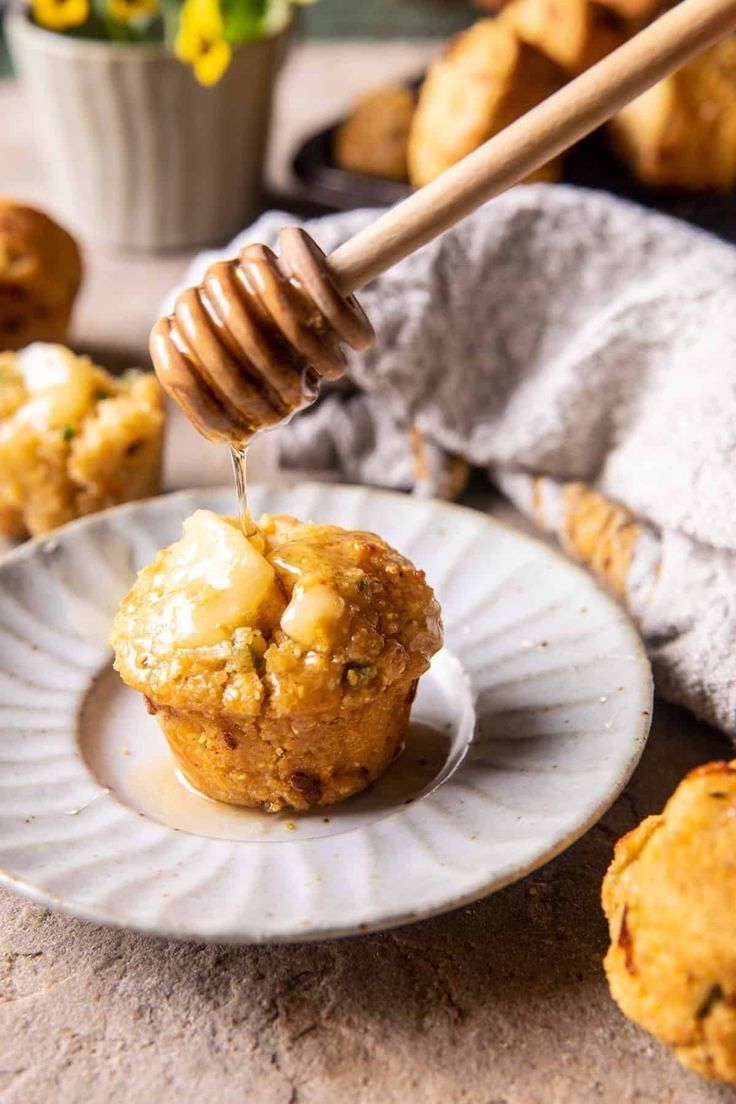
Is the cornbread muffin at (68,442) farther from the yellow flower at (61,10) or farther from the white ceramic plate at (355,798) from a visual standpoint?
the yellow flower at (61,10)

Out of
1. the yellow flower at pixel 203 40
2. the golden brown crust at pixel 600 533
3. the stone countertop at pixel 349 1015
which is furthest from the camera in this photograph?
the yellow flower at pixel 203 40

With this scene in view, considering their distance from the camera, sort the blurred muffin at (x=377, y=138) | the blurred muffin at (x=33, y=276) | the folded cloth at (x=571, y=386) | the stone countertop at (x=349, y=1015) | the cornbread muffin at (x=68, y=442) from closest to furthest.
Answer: the stone countertop at (x=349, y=1015), the folded cloth at (x=571, y=386), the cornbread muffin at (x=68, y=442), the blurred muffin at (x=33, y=276), the blurred muffin at (x=377, y=138)

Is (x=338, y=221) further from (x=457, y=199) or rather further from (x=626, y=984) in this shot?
(x=626, y=984)

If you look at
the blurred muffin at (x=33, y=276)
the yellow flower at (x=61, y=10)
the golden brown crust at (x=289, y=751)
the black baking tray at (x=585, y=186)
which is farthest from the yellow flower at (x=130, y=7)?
the golden brown crust at (x=289, y=751)

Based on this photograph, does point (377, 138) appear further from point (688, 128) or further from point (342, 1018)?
point (342, 1018)

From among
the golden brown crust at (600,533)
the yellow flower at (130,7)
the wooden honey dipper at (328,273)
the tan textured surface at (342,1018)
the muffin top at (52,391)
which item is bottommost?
the golden brown crust at (600,533)

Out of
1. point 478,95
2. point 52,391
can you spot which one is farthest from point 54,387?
point 478,95
